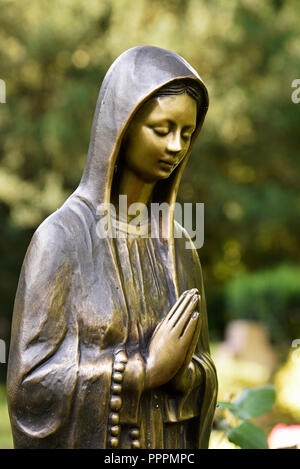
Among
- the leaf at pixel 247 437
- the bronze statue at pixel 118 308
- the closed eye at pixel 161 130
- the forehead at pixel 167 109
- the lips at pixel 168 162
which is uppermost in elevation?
the forehead at pixel 167 109

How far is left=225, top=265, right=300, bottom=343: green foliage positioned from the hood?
292 inches

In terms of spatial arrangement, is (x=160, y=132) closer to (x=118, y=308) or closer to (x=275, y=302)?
(x=118, y=308)

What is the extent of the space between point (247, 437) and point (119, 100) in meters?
1.41

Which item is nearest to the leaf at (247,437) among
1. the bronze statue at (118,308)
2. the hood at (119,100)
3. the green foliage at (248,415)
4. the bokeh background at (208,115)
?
the green foliage at (248,415)

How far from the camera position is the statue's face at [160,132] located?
89.2 inches

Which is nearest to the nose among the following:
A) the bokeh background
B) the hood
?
the hood

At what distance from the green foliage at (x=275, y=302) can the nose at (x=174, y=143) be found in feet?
24.3

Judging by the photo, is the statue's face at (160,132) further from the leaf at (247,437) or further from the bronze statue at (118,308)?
the leaf at (247,437)

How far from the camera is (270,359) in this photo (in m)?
9.23

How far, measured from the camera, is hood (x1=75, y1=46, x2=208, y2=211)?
225cm

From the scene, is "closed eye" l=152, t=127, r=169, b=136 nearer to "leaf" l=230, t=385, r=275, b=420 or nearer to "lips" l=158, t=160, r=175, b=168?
"lips" l=158, t=160, r=175, b=168

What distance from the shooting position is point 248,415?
266cm
